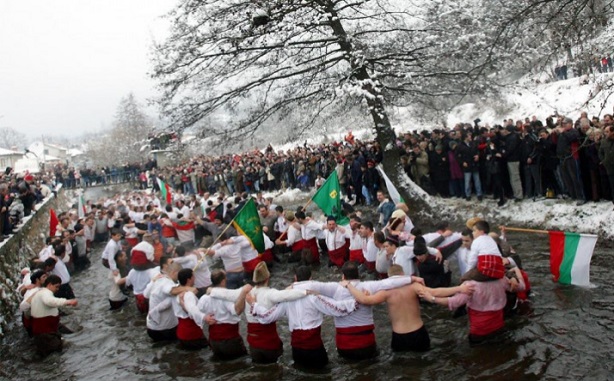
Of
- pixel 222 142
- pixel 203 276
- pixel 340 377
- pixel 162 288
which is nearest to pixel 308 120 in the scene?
pixel 222 142

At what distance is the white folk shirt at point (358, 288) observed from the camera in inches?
264

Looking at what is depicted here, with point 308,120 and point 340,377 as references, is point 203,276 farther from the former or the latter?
point 308,120

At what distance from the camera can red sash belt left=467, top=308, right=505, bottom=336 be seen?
6922 millimetres

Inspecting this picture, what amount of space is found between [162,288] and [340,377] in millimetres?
3530

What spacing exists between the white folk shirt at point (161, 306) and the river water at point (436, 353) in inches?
16.9

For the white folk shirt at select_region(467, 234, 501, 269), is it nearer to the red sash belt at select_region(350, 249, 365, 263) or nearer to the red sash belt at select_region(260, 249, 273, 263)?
the red sash belt at select_region(350, 249, 365, 263)

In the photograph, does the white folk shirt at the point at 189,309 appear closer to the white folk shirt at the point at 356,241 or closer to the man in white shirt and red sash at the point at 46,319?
the man in white shirt and red sash at the point at 46,319

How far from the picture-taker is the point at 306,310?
271 inches

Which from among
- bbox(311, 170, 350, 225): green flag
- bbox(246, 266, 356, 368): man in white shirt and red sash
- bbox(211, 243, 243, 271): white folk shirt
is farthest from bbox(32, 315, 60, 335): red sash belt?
bbox(311, 170, 350, 225): green flag

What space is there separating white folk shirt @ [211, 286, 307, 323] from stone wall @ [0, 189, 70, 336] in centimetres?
685

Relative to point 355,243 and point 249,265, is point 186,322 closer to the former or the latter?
point 249,265

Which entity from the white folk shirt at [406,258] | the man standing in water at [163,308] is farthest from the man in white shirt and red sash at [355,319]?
the man standing in water at [163,308]

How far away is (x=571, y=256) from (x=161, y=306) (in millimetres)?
7133

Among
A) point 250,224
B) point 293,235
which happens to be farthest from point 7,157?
point 250,224
